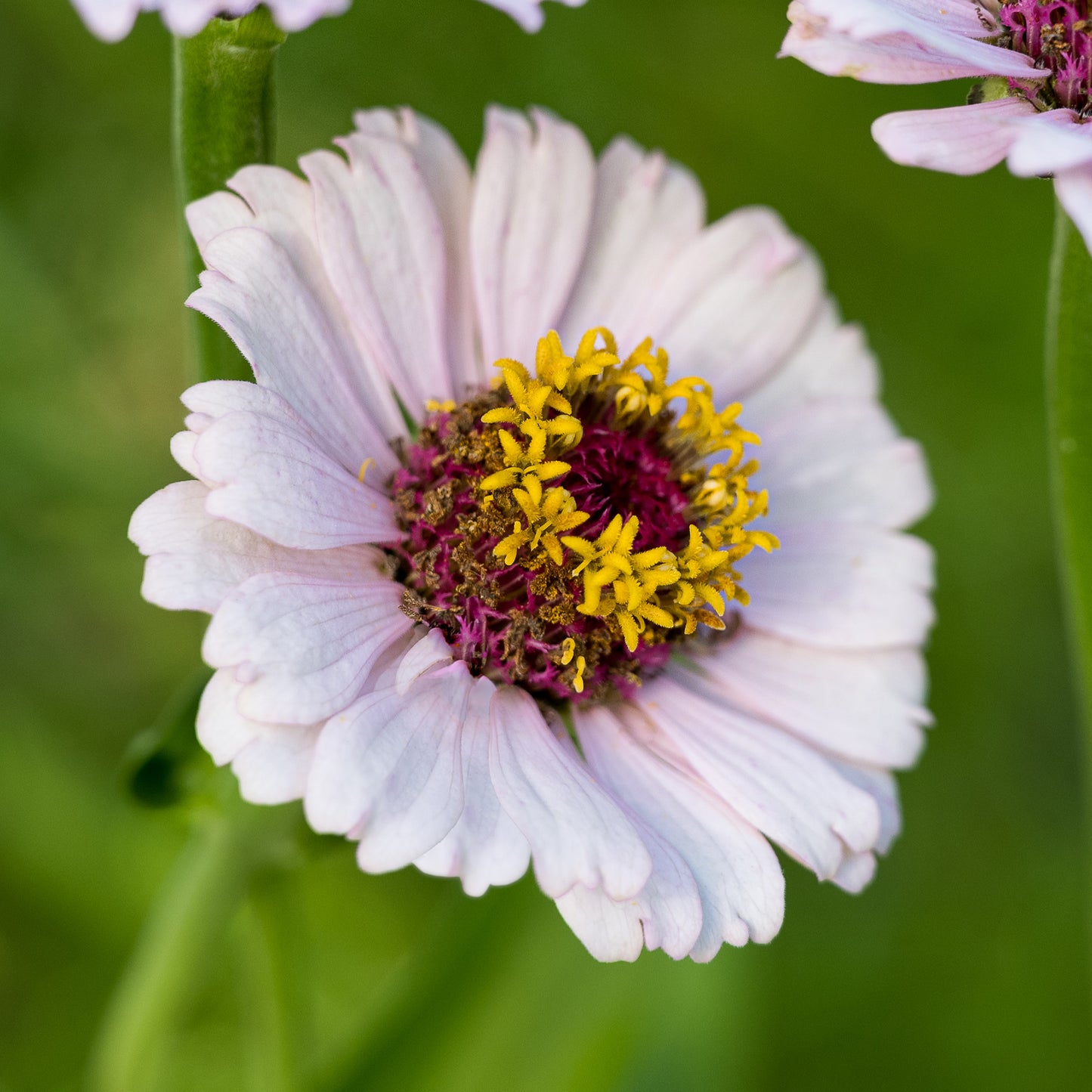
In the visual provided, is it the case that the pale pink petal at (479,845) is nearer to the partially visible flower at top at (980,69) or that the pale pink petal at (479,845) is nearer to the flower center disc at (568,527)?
the flower center disc at (568,527)

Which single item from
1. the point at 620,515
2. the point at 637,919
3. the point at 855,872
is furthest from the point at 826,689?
the point at 637,919

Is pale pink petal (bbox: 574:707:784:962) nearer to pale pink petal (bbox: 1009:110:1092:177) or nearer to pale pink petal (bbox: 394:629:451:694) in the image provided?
pale pink petal (bbox: 394:629:451:694)

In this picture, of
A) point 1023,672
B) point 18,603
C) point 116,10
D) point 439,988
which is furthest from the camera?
point 1023,672

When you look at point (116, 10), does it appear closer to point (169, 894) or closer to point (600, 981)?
point (169, 894)

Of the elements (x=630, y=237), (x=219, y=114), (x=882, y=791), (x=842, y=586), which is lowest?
(x=882, y=791)

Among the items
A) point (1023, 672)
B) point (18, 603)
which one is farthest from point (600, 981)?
point (1023, 672)

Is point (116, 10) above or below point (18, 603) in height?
above

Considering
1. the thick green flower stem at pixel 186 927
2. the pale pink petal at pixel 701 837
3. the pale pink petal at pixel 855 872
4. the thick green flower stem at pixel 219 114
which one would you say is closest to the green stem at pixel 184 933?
the thick green flower stem at pixel 186 927

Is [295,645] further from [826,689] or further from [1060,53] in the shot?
[1060,53]
